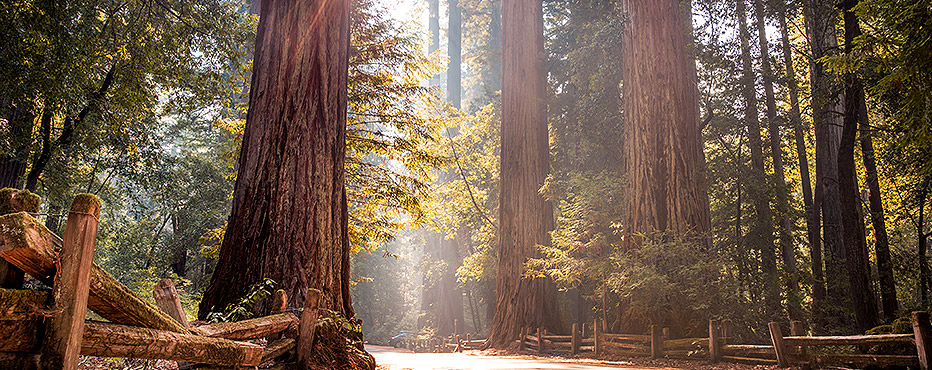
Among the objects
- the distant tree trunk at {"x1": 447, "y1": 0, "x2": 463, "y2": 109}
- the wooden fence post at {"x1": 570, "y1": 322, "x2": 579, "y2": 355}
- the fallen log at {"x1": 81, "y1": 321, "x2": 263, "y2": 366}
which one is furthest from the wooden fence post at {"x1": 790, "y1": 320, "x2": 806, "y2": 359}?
the distant tree trunk at {"x1": 447, "y1": 0, "x2": 463, "y2": 109}

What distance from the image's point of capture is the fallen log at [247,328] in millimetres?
3559

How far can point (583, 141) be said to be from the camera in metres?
21.5

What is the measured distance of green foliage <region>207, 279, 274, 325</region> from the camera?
5527mm

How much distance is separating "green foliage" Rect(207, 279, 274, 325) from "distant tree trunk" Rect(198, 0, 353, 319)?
12 cm

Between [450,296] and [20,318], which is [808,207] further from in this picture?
[20,318]

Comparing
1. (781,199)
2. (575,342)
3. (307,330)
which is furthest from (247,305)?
(781,199)

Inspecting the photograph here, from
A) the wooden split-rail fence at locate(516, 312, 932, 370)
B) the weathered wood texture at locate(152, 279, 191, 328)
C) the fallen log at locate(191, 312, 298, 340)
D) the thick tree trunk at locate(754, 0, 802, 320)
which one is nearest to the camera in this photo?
the fallen log at locate(191, 312, 298, 340)

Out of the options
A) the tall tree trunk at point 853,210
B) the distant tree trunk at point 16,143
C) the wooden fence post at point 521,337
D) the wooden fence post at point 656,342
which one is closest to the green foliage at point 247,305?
the distant tree trunk at point 16,143

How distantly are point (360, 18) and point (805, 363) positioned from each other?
9908 mm

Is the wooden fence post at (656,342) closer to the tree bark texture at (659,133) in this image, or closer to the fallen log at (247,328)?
the tree bark texture at (659,133)

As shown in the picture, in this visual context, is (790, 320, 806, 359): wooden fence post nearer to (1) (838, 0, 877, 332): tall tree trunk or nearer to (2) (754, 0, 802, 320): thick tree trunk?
(1) (838, 0, 877, 332): tall tree trunk

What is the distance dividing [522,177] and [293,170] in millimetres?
11699

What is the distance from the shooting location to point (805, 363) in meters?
8.08

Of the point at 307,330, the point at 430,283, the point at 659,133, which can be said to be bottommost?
the point at 307,330
